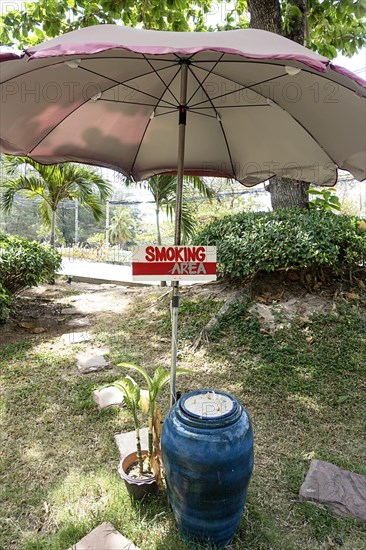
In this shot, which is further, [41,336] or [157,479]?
[41,336]

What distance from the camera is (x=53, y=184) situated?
699 cm

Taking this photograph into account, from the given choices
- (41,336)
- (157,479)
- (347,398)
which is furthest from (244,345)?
(41,336)

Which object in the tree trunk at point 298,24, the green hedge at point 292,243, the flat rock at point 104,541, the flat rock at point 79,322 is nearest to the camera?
the flat rock at point 104,541

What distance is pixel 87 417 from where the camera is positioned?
2.75m

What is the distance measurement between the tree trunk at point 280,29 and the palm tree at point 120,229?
47.4 ft

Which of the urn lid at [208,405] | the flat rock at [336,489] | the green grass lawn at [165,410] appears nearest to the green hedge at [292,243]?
the green grass lawn at [165,410]

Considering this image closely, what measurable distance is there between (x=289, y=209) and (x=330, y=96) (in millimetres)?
2560

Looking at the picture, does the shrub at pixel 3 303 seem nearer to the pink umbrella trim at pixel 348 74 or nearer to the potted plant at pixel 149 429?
the potted plant at pixel 149 429

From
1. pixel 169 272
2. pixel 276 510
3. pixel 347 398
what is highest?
pixel 169 272

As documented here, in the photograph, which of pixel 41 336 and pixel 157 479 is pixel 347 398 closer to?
pixel 157 479

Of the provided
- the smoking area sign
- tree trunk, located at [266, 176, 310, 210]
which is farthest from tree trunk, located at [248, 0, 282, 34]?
the smoking area sign

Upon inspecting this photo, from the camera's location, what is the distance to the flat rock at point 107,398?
2857 mm

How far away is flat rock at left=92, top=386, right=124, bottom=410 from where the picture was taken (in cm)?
286

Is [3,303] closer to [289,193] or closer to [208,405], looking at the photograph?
[208,405]
